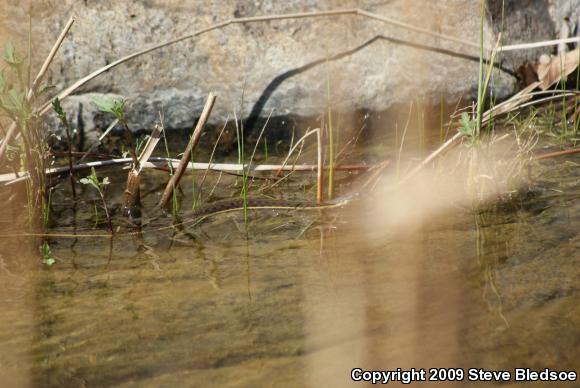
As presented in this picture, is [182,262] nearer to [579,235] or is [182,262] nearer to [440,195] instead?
[440,195]

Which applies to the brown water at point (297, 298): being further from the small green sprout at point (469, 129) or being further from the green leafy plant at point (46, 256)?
the small green sprout at point (469, 129)

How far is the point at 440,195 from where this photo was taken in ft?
10.9

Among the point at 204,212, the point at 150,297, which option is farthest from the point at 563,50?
the point at 150,297

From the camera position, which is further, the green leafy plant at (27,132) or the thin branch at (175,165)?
the thin branch at (175,165)

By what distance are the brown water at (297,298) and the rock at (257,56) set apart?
3.09 ft

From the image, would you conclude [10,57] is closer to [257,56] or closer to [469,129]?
[257,56]

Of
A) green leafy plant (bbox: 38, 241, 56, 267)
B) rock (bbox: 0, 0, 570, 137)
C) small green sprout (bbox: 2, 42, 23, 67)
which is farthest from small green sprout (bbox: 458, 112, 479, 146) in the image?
small green sprout (bbox: 2, 42, 23, 67)

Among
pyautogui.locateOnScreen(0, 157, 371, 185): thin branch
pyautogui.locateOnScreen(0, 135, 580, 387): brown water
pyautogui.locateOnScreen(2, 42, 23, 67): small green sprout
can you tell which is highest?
pyautogui.locateOnScreen(2, 42, 23, 67): small green sprout

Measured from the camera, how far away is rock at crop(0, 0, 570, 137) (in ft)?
13.0

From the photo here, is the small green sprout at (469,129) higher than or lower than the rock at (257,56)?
lower

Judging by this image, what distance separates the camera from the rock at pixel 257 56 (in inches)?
156

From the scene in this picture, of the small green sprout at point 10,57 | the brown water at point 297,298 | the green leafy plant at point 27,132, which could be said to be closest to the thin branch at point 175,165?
the green leafy plant at point 27,132

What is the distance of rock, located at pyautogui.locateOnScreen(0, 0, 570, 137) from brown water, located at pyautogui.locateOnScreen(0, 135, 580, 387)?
0.94 meters

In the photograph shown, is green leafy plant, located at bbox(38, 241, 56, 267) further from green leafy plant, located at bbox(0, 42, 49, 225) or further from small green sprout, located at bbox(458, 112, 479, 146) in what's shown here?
small green sprout, located at bbox(458, 112, 479, 146)
